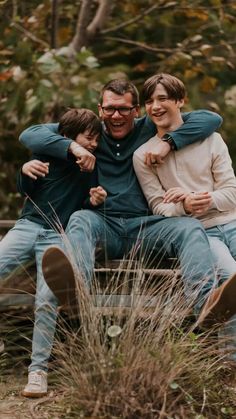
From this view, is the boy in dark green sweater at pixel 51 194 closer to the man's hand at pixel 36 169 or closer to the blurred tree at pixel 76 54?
the man's hand at pixel 36 169

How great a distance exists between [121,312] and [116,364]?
13.0 inches

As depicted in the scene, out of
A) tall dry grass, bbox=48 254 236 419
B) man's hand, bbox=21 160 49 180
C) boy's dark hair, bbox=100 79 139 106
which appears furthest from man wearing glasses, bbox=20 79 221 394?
tall dry grass, bbox=48 254 236 419

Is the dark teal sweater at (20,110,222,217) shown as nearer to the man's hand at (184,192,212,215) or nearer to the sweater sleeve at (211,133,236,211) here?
the sweater sleeve at (211,133,236,211)

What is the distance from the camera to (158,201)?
430 centimetres

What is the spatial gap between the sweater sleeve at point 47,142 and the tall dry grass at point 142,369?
869 millimetres

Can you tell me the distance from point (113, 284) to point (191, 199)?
1.82 ft

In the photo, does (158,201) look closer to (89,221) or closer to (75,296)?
(89,221)

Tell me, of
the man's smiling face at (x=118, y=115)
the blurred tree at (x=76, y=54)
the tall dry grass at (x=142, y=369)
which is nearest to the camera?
the tall dry grass at (x=142, y=369)

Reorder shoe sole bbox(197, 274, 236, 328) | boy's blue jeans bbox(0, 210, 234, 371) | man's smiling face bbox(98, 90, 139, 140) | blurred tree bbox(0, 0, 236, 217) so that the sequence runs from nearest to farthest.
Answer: shoe sole bbox(197, 274, 236, 328), boy's blue jeans bbox(0, 210, 234, 371), man's smiling face bbox(98, 90, 139, 140), blurred tree bbox(0, 0, 236, 217)

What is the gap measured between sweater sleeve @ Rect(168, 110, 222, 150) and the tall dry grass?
0.91 metres

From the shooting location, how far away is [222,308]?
3.60m

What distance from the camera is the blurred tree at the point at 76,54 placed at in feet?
21.3

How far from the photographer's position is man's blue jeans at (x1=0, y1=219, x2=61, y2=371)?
12.5 feet

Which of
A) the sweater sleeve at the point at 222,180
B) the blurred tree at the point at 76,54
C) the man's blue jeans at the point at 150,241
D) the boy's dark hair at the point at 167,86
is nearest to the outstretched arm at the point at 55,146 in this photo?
the man's blue jeans at the point at 150,241
